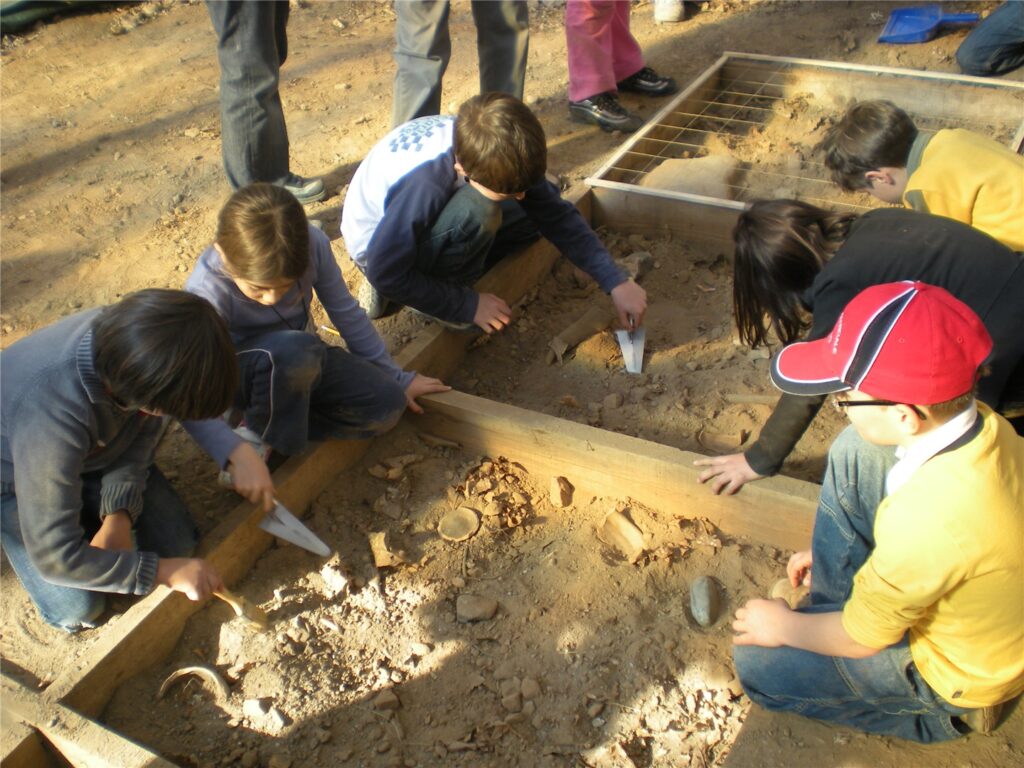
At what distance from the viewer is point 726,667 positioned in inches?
86.4

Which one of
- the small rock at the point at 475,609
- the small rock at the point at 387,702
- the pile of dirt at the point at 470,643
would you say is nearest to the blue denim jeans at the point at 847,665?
the pile of dirt at the point at 470,643

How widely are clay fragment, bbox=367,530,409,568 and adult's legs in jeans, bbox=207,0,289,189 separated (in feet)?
6.74

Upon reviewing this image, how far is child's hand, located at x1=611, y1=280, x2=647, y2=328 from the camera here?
3.10 m

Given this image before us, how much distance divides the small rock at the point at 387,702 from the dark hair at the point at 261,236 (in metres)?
1.09

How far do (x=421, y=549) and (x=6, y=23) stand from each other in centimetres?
557

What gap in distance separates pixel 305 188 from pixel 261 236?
2102 millimetres

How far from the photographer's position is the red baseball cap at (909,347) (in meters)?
1.48

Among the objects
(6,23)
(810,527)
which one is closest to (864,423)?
(810,527)

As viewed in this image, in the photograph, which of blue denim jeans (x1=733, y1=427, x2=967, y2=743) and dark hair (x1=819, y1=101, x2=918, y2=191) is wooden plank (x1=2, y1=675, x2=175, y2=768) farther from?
dark hair (x1=819, y1=101, x2=918, y2=191)

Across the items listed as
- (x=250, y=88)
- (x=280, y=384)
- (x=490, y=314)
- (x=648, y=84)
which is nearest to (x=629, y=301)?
(x=490, y=314)

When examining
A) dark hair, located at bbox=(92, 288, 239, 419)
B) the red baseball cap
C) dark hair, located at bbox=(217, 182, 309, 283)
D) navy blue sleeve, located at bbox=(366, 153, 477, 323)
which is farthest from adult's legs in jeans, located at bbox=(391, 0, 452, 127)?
the red baseball cap

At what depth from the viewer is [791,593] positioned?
2.28 metres

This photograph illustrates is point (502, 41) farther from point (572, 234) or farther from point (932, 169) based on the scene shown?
point (932, 169)

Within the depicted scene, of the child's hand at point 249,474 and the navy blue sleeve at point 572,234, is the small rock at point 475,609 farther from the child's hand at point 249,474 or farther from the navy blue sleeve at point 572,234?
the navy blue sleeve at point 572,234
